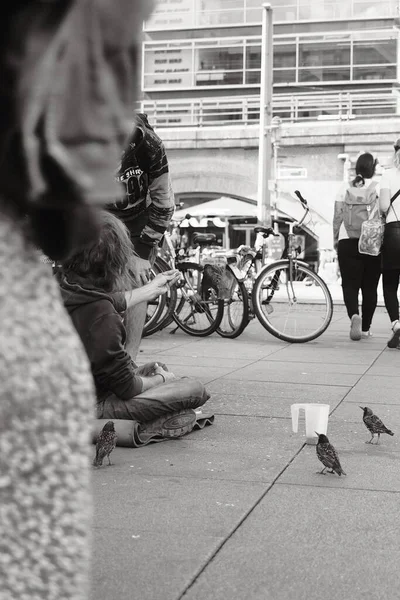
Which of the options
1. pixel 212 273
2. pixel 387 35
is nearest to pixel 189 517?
pixel 212 273

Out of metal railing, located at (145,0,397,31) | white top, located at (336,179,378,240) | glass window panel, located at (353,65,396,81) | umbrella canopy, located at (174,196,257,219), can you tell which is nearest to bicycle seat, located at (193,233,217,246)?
white top, located at (336,179,378,240)

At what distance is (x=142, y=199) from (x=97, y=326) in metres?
1.84

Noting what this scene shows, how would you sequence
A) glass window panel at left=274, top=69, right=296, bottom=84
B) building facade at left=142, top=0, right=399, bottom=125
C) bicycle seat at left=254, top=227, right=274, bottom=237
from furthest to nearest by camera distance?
1. glass window panel at left=274, top=69, right=296, bottom=84
2. building facade at left=142, top=0, right=399, bottom=125
3. bicycle seat at left=254, top=227, right=274, bottom=237

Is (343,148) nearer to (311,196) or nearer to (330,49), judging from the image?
(311,196)

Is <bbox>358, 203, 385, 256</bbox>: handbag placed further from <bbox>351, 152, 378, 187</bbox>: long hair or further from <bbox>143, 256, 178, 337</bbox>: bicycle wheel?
<bbox>143, 256, 178, 337</bbox>: bicycle wheel

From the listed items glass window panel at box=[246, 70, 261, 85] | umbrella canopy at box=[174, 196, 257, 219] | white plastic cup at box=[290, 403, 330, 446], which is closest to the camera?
white plastic cup at box=[290, 403, 330, 446]

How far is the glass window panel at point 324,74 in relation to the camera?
39.1 m

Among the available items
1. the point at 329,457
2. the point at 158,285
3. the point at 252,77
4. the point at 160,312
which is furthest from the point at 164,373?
the point at 252,77

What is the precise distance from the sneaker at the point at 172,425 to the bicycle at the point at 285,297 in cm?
485

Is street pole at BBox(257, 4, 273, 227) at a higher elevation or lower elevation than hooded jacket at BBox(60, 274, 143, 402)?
higher

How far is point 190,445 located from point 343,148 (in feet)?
99.5

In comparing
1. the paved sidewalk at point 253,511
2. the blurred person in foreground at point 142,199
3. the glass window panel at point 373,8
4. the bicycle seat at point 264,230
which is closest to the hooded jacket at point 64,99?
the paved sidewalk at point 253,511

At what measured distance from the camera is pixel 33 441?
3.92ft

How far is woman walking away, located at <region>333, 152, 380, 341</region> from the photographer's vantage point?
1036 centimetres
